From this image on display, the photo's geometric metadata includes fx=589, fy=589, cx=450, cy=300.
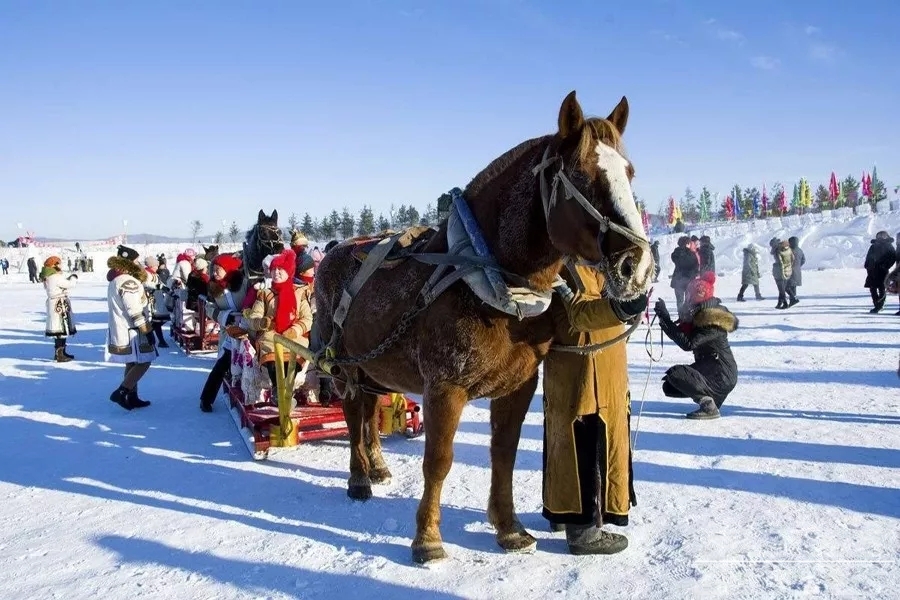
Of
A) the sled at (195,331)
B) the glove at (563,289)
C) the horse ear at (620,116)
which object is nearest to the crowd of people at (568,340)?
the glove at (563,289)

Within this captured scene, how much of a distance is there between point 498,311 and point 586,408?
2.50ft

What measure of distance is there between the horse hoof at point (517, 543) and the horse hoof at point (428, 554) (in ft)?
1.23

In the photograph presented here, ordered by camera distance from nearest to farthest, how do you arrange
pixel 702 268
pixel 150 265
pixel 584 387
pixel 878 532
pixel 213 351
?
pixel 584 387, pixel 878 532, pixel 213 351, pixel 150 265, pixel 702 268

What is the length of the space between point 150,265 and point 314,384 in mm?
9174

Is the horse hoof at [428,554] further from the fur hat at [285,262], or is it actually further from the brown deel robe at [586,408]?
the fur hat at [285,262]

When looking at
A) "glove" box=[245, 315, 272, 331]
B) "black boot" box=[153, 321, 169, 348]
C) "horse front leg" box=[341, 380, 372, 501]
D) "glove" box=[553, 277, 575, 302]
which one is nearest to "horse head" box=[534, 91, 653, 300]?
"glove" box=[553, 277, 575, 302]

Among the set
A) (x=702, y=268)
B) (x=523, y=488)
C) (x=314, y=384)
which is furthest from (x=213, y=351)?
(x=702, y=268)

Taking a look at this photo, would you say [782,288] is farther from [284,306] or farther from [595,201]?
[595,201]

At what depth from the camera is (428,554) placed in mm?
3258

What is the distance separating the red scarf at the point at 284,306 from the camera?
579 cm

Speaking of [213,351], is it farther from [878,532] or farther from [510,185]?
[878,532]

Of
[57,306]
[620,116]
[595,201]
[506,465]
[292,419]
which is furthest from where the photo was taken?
[57,306]

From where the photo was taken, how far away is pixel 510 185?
298 cm

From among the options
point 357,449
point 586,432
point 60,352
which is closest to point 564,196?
point 586,432
